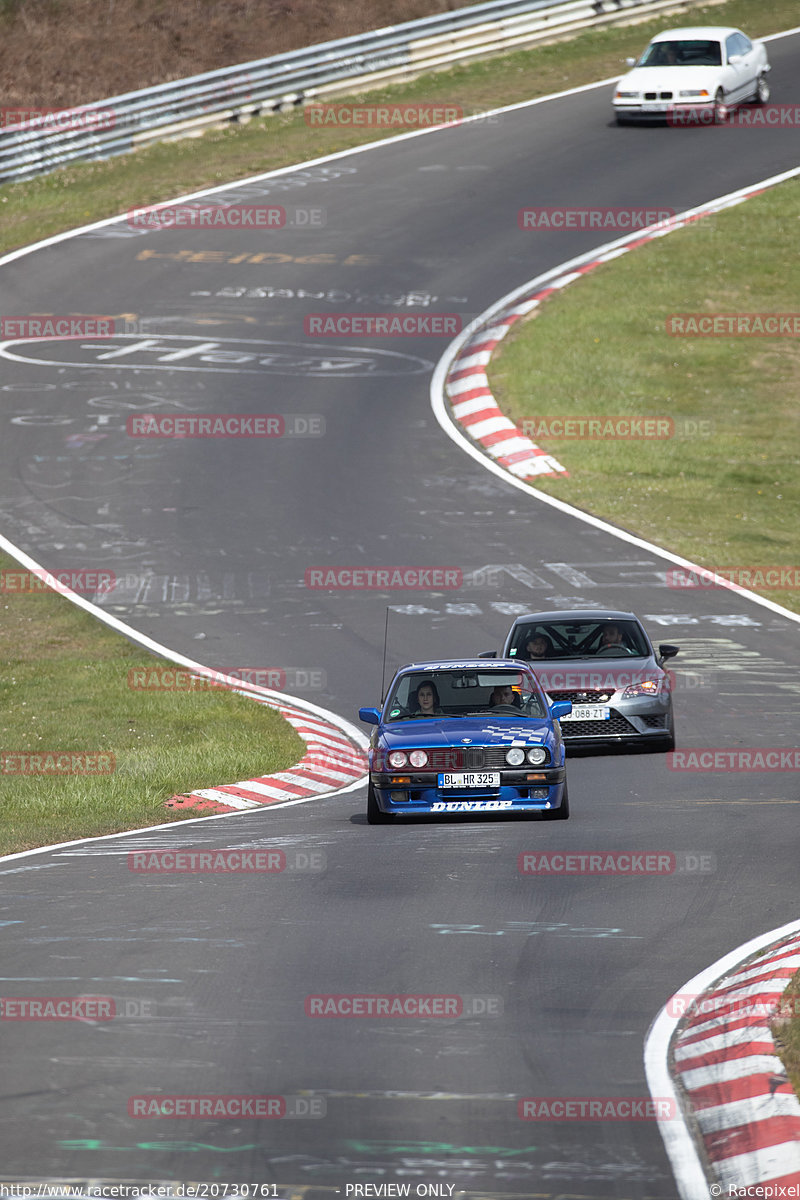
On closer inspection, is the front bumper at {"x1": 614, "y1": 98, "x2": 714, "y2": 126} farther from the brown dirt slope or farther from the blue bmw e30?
the blue bmw e30

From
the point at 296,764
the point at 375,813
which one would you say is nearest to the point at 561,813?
the point at 375,813

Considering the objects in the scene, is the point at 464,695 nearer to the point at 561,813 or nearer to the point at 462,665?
the point at 462,665

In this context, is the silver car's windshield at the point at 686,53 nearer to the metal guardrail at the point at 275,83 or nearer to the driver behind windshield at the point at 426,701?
the metal guardrail at the point at 275,83

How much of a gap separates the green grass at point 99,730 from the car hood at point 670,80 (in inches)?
923

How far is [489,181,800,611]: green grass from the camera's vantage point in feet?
89.5

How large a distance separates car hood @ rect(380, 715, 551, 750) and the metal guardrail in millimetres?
29705

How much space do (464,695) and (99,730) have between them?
528 cm

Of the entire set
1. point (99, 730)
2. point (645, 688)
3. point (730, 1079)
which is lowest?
point (99, 730)

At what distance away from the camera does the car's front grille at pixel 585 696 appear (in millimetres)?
17359

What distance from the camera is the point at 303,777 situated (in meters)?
17.0

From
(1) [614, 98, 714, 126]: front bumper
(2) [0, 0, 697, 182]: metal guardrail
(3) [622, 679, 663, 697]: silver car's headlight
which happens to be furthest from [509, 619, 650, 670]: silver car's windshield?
(2) [0, 0, 697, 182]: metal guardrail

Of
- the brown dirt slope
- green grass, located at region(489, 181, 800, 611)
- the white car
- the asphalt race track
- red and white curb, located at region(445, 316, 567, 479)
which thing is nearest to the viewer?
the asphalt race track

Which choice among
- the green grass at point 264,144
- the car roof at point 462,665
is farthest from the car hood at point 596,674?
the green grass at point 264,144

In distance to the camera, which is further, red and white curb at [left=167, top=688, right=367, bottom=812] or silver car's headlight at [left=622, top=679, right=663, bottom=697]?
silver car's headlight at [left=622, top=679, right=663, bottom=697]
